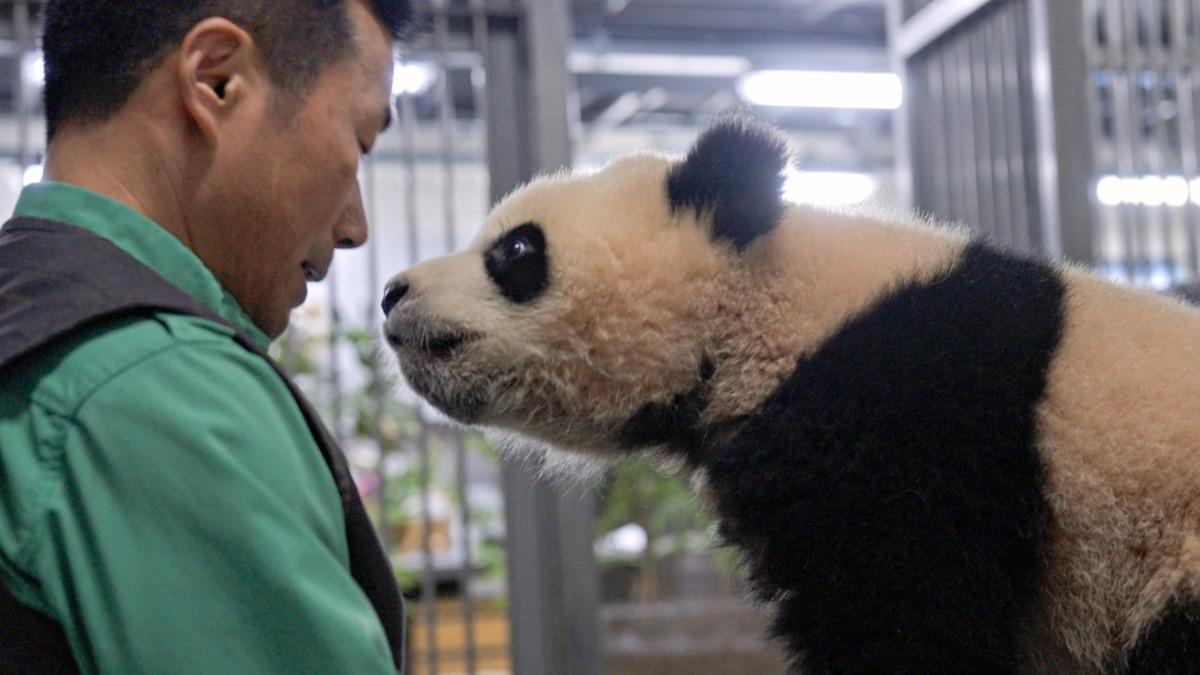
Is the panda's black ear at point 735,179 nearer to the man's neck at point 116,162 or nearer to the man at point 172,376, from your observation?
the man at point 172,376

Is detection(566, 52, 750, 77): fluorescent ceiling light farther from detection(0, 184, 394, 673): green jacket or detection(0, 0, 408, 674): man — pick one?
detection(0, 184, 394, 673): green jacket

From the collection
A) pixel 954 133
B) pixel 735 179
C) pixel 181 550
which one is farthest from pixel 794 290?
pixel 954 133

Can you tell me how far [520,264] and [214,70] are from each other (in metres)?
0.45

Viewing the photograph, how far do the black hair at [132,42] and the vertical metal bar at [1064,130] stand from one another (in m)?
1.75

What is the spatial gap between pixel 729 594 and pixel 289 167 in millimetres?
4528

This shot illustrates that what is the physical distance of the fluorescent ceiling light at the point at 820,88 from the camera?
7621mm

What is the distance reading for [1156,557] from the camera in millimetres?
1056

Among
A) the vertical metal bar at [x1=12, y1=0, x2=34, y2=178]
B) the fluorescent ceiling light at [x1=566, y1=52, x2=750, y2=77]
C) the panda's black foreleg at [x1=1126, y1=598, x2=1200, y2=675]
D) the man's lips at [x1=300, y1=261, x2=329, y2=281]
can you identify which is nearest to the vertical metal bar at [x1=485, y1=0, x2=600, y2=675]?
the vertical metal bar at [x1=12, y1=0, x2=34, y2=178]

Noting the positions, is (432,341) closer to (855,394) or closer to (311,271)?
(311,271)

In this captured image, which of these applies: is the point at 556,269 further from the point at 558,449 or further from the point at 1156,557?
the point at 1156,557

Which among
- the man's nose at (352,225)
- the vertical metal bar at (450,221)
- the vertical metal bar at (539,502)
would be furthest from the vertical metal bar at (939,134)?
the man's nose at (352,225)

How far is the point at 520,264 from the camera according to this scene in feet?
4.52

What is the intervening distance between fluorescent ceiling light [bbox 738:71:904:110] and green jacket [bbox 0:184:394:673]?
7.02 meters

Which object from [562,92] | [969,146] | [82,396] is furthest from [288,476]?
[969,146]
